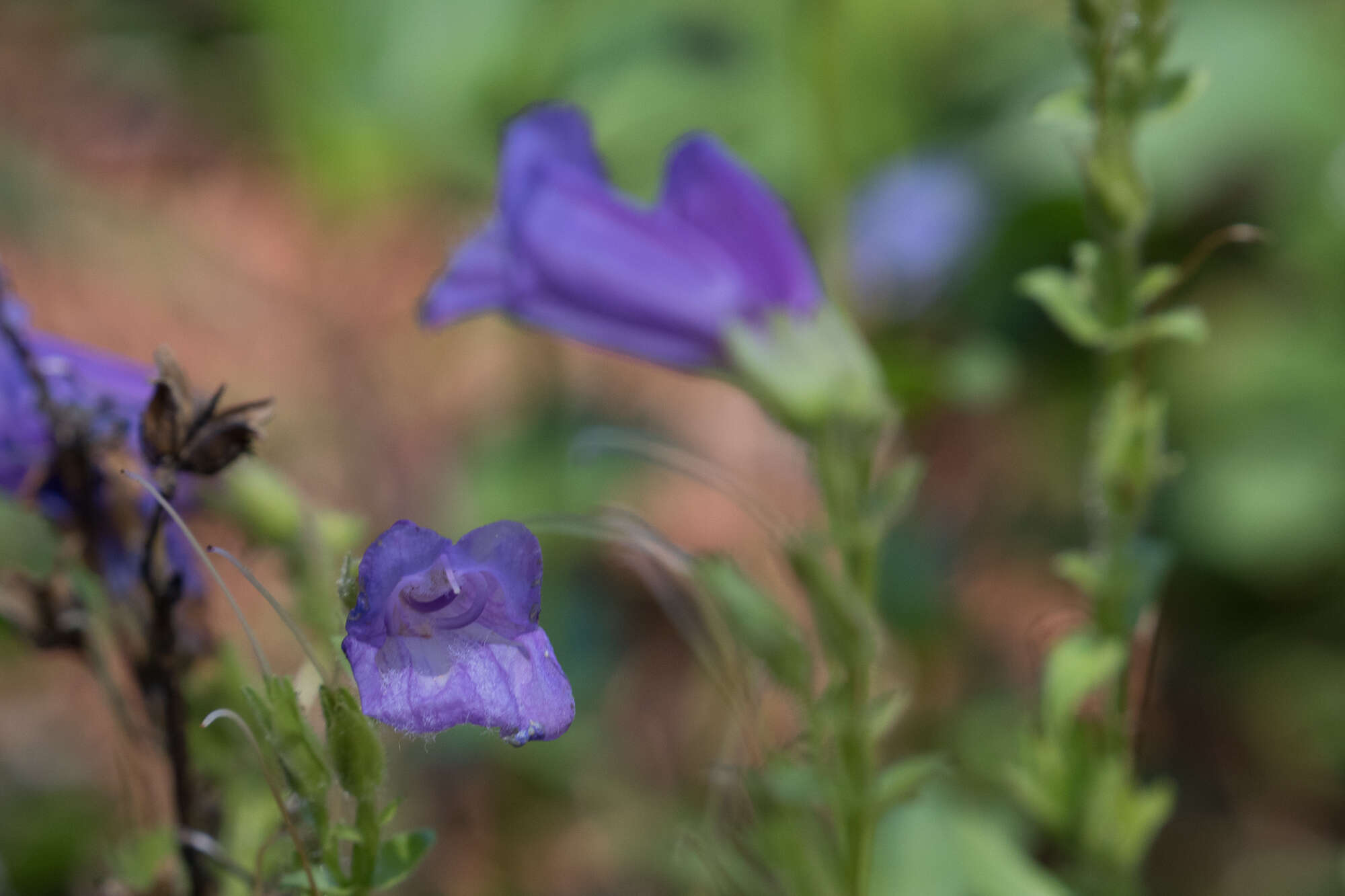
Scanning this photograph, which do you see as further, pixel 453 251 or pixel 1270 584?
pixel 1270 584

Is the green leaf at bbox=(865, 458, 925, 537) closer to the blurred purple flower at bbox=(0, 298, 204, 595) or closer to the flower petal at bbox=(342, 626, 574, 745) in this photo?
the flower petal at bbox=(342, 626, 574, 745)

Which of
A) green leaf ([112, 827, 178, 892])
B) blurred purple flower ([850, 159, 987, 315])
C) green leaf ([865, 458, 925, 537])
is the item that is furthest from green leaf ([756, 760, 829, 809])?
blurred purple flower ([850, 159, 987, 315])

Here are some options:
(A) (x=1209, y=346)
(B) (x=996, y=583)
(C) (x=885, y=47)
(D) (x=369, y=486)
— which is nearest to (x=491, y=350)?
(D) (x=369, y=486)

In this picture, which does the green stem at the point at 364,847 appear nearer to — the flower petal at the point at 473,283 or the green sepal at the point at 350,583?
the green sepal at the point at 350,583

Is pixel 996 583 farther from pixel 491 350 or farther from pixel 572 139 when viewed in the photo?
pixel 572 139

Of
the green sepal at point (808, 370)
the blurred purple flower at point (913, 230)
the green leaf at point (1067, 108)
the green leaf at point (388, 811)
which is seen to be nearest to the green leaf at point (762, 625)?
the green sepal at point (808, 370)

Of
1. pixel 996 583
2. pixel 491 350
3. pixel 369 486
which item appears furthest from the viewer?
pixel 491 350

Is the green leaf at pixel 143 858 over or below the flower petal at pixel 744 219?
below
